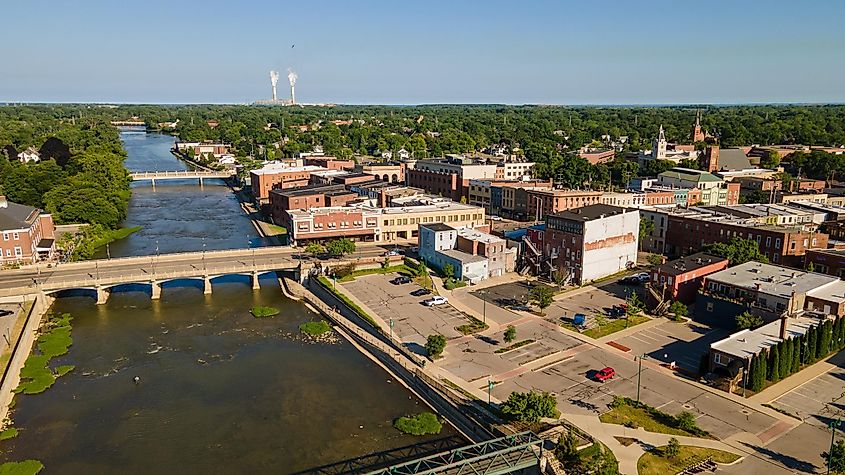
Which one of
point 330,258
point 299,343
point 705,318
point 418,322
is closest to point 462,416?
point 418,322

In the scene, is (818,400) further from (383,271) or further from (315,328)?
(383,271)

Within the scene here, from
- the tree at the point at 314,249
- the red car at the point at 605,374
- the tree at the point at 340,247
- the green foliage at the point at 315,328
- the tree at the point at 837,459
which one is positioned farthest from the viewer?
the tree at the point at 314,249

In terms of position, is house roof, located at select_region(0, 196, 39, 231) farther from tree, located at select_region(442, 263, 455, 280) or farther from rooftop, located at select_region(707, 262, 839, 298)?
rooftop, located at select_region(707, 262, 839, 298)

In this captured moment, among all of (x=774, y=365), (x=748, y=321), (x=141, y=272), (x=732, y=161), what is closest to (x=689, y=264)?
(x=748, y=321)

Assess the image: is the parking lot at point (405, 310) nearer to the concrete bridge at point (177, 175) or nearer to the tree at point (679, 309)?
the tree at point (679, 309)

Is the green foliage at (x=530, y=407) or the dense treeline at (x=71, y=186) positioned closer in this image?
the green foliage at (x=530, y=407)

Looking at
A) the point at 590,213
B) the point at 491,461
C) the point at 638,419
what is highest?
the point at 590,213

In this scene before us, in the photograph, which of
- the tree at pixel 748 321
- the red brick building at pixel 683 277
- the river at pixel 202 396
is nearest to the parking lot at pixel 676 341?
the tree at pixel 748 321
